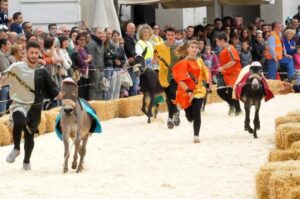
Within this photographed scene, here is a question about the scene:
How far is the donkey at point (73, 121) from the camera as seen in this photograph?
1463cm

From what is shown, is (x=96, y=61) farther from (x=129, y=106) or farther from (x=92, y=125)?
(x=92, y=125)

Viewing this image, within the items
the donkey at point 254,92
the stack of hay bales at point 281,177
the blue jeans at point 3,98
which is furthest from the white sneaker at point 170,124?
the stack of hay bales at point 281,177

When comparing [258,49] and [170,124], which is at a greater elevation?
[258,49]

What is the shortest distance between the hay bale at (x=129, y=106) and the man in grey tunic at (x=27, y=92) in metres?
8.63

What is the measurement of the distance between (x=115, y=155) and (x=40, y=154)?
115 centimetres

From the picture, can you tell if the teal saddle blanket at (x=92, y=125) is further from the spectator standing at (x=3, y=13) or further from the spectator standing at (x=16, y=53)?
the spectator standing at (x=3, y=13)

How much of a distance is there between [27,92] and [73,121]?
2.58 ft

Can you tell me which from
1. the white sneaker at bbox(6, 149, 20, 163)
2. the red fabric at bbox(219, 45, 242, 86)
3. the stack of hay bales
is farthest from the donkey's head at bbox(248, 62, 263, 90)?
the stack of hay bales

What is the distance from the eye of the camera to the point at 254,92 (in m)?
19.2

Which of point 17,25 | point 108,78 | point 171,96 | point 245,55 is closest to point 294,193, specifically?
point 171,96

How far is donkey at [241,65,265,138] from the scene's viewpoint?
19.0 metres

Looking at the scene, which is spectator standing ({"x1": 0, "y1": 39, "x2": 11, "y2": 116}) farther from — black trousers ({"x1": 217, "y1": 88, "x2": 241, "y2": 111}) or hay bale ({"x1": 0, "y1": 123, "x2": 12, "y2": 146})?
black trousers ({"x1": 217, "y1": 88, "x2": 241, "y2": 111})

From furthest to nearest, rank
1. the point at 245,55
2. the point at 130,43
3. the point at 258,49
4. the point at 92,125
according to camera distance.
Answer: the point at 258,49 < the point at 245,55 < the point at 130,43 < the point at 92,125

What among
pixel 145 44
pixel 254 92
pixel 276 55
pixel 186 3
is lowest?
pixel 276 55
